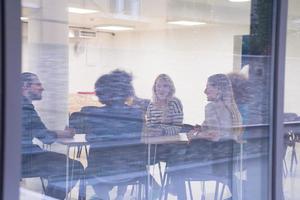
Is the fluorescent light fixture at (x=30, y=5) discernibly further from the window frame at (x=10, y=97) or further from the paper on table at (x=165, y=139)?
the paper on table at (x=165, y=139)

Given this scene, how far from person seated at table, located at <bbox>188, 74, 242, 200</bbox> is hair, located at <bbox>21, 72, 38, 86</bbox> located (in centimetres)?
86

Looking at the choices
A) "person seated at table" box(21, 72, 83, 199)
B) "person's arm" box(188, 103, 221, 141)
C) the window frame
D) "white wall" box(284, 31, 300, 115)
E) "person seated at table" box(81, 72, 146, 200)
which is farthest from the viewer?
"white wall" box(284, 31, 300, 115)

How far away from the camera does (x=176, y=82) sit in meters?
2.12

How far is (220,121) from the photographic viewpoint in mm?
2201

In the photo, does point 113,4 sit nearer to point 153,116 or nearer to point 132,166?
point 153,116

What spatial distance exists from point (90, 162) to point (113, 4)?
0.76 m

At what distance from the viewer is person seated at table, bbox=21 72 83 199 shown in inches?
59.2

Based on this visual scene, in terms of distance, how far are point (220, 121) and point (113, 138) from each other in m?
0.58

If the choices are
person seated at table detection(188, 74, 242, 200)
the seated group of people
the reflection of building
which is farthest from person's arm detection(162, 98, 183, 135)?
the reflection of building

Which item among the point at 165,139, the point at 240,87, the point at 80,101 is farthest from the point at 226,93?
the point at 80,101

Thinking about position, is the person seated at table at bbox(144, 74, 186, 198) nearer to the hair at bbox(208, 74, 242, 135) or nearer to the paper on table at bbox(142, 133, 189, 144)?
the paper on table at bbox(142, 133, 189, 144)

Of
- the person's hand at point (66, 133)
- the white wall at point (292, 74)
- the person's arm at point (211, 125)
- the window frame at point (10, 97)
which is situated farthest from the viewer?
the white wall at point (292, 74)

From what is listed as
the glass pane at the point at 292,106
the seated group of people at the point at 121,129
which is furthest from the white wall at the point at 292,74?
the seated group of people at the point at 121,129

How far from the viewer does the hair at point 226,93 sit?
7.18 feet
